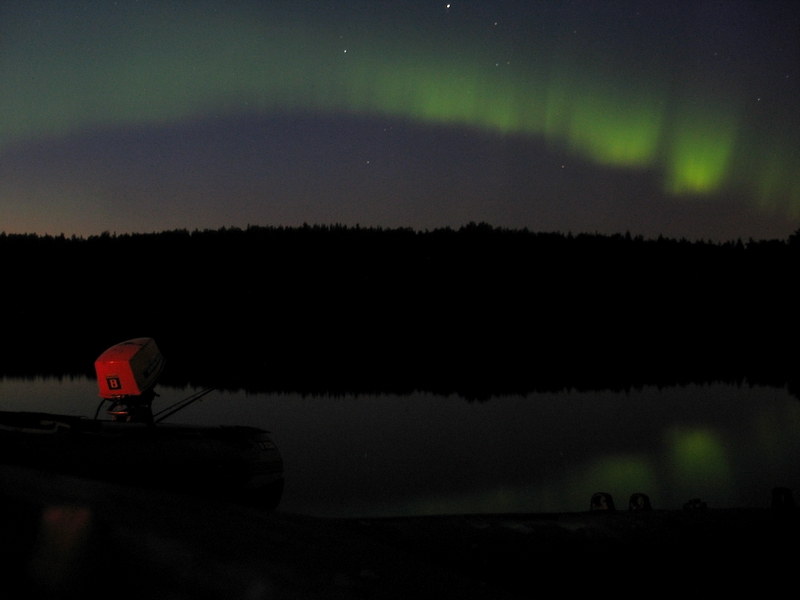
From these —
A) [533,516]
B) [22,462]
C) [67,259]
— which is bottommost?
[533,516]

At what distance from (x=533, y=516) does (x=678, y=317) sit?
55.1 metres

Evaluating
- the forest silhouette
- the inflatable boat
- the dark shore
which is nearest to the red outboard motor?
the inflatable boat

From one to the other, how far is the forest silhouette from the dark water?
481 inches

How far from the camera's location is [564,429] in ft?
58.1

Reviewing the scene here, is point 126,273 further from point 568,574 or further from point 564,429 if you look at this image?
point 568,574

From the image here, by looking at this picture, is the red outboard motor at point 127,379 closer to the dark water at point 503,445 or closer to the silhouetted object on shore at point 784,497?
the dark water at point 503,445

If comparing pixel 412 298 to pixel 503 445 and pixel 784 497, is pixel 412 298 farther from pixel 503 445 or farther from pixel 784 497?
pixel 784 497

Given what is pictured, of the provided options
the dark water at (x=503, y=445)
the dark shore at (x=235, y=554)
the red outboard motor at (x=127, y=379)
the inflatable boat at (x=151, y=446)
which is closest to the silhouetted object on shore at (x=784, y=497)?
the dark shore at (x=235, y=554)

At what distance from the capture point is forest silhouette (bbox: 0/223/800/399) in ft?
130

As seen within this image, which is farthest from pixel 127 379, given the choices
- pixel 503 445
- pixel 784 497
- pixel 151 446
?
pixel 503 445

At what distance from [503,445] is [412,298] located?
4023 cm

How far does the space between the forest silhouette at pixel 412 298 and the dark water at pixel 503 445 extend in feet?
40.1

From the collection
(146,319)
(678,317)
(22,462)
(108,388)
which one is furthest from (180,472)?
(678,317)

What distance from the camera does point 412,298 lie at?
55.8 metres
